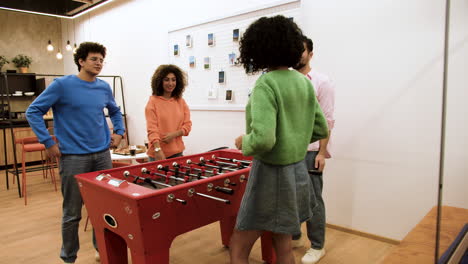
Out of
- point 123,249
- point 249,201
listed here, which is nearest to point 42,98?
point 123,249

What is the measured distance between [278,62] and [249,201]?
1.99ft

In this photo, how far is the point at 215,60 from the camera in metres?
3.87

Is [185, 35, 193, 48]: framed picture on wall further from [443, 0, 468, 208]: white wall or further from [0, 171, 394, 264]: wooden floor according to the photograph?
[443, 0, 468, 208]: white wall

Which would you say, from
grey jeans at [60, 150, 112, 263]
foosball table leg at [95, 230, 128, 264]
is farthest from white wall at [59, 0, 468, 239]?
grey jeans at [60, 150, 112, 263]

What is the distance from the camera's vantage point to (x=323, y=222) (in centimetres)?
245

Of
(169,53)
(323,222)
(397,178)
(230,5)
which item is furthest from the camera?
(169,53)

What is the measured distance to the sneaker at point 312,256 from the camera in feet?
7.91

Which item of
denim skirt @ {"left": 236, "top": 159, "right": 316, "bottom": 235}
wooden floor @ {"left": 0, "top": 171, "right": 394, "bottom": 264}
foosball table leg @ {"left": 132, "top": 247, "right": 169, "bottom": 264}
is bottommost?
wooden floor @ {"left": 0, "top": 171, "right": 394, "bottom": 264}

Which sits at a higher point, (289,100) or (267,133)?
(289,100)

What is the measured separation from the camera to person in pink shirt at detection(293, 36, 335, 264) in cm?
229

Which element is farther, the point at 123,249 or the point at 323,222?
the point at 323,222

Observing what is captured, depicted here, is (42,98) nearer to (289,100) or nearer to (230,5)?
(289,100)

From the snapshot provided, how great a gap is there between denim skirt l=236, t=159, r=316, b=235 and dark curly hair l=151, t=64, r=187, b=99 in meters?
1.65

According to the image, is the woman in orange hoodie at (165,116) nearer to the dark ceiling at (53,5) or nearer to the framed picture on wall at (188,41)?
the framed picture on wall at (188,41)
